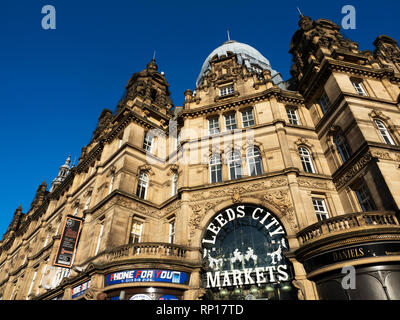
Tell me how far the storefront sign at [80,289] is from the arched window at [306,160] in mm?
16958

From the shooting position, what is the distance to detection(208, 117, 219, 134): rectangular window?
22355mm

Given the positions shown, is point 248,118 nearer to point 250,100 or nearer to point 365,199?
point 250,100

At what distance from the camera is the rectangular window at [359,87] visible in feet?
64.9

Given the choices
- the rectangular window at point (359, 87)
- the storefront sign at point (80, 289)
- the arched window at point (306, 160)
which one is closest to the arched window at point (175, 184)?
the storefront sign at point (80, 289)

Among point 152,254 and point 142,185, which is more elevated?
point 142,185

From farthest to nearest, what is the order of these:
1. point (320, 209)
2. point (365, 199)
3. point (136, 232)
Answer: point (136, 232) → point (320, 209) → point (365, 199)

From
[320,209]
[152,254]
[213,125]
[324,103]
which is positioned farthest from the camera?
[213,125]

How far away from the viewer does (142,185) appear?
22062mm

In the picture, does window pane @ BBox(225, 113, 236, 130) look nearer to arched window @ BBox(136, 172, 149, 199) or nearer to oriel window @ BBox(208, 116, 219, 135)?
oriel window @ BBox(208, 116, 219, 135)

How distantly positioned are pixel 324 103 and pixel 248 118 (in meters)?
6.31

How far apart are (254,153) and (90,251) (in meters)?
14.2

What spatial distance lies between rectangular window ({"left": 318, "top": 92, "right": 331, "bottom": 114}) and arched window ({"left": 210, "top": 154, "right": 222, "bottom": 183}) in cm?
951

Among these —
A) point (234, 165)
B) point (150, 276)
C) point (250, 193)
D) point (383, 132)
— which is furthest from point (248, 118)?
point (150, 276)

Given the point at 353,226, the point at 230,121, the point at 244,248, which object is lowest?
the point at 353,226
